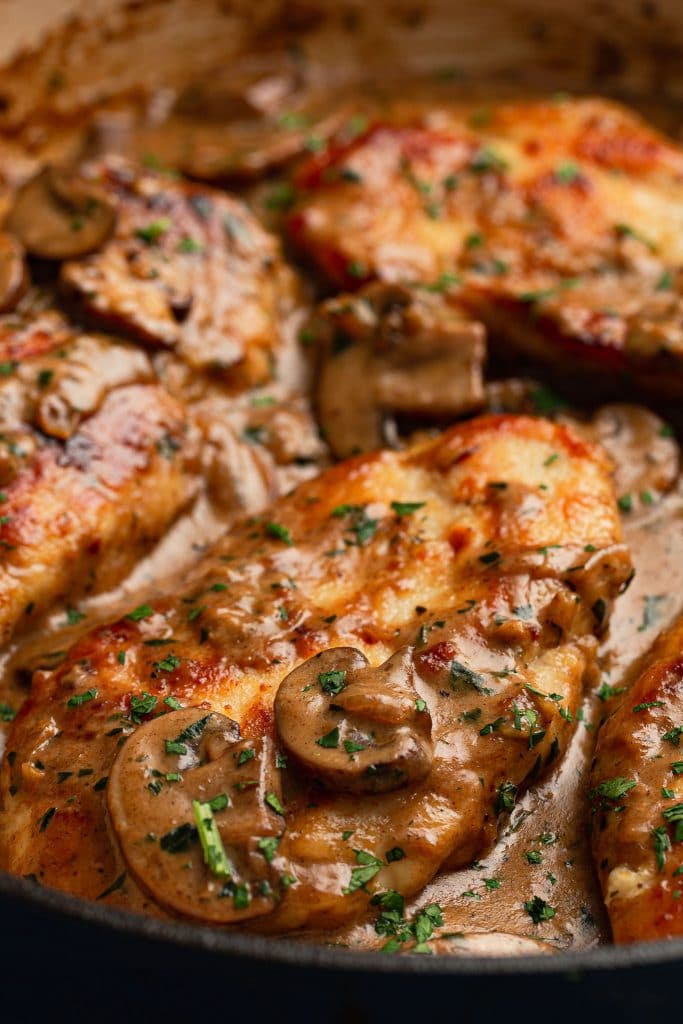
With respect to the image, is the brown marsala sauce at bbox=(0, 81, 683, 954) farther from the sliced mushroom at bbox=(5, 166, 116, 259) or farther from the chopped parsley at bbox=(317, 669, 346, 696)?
the sliced mushroom at bbox=(5, 166, 116, 259)

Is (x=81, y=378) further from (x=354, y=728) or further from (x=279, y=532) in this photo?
(x=354, y=728)

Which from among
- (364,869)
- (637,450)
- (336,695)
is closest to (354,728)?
(336,695)

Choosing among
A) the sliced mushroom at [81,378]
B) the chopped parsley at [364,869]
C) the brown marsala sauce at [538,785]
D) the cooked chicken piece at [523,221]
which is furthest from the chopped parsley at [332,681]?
the cooked chicken piece at [523,221]

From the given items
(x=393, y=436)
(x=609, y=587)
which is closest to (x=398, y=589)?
(x=609, y=587)

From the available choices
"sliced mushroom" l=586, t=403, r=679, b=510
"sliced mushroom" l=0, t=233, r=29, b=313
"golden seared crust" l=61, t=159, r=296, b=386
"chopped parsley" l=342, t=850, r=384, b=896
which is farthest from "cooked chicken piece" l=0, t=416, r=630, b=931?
"sliced mushroom" l=0, t=233, r=29, b=313

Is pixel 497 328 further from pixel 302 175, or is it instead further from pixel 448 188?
pixel 302 175

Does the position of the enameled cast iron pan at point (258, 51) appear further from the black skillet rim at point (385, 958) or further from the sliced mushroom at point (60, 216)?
the sliced mushroom at point (60, 216)
